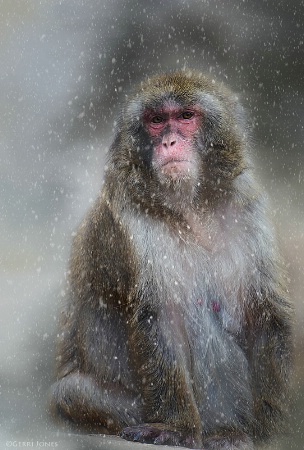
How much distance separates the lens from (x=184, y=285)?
19.0ft

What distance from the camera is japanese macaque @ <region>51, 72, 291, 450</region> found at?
5648mm

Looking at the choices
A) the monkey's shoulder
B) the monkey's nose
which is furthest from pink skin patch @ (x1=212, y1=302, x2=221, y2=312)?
the monkey's nose

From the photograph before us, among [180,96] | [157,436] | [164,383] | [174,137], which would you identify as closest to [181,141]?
[174,137]

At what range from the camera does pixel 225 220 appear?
591 centimetres

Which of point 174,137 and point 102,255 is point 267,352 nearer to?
point 102,255

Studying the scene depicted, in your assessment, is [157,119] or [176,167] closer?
[176,167]

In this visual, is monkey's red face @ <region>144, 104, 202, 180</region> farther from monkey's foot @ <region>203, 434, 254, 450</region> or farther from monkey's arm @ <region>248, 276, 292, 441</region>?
monkey's foot @ <region>203, 434, 254, 450</region>

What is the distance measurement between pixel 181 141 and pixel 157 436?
61.7 inches

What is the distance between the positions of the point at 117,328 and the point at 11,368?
2756mm

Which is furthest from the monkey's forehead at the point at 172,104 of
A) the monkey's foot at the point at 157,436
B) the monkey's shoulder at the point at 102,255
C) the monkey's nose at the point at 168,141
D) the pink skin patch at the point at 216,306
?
the monkey's foot at the point at 157,436

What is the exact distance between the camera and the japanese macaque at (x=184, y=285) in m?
5.65

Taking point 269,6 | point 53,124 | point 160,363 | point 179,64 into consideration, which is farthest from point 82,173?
point 160,363

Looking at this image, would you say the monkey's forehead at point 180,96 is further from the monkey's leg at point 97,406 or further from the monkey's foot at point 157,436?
the monkey's foot at point 157,436

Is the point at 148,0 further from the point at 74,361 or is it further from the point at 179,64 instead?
the point at 74,361
